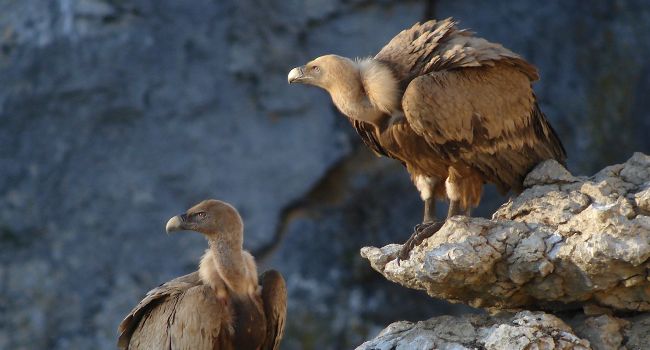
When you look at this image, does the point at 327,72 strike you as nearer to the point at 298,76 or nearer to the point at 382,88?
the point at 298,76

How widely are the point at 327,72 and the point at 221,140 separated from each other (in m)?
4.22

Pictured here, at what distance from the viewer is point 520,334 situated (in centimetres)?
522

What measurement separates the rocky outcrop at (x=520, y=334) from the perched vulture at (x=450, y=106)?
457 mm

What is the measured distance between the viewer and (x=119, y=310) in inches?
402

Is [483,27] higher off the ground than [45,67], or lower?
lower

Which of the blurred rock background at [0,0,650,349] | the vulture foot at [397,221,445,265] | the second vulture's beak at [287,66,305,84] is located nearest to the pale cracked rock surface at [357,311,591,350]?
the vulture foot at [397,221,445,265]

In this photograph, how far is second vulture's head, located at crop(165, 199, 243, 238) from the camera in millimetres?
6773

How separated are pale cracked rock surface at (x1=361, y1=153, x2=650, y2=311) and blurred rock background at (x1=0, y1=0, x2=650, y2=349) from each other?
15.8 feet

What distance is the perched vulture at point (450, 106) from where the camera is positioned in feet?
19.9

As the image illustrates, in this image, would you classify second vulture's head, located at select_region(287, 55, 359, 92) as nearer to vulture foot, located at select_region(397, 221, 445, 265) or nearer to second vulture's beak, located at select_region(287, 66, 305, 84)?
second vulture's beak, located at select_region(287, 66, 305, 84)

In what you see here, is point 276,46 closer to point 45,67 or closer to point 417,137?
point 45,67

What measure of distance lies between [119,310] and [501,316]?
17.3 ft

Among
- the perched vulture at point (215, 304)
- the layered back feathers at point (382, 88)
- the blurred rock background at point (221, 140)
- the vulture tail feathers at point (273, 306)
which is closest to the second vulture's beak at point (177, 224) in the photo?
the perched vulture at point (215, 304)

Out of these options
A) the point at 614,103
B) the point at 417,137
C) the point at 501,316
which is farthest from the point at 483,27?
the point at 501,316
